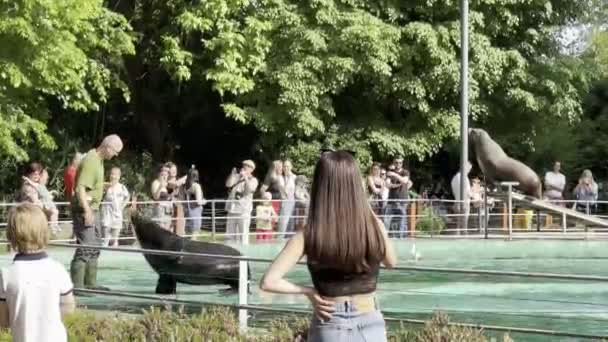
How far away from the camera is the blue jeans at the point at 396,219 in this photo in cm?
2458

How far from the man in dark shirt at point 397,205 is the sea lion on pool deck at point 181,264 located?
10413mm

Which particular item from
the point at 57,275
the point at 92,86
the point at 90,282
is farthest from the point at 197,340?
the point at 92,86

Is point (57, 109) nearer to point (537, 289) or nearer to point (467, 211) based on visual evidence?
point (467, 211)

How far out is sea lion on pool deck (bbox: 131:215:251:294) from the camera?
12.4 metres

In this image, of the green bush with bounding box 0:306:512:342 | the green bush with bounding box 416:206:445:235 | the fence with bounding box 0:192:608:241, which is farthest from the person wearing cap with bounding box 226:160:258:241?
the green bush with bounding box 0:306:512:342

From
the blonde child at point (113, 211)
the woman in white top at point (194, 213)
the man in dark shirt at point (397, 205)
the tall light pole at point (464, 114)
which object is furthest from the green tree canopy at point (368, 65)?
the blonde child at point (113, 211)

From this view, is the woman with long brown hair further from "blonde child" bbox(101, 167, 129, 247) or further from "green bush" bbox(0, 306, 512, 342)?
"blonde child" bbox(101, 167, 129, 247)

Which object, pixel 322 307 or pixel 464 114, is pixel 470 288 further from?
pixel 464 114

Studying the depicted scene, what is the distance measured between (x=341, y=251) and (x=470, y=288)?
757 cm

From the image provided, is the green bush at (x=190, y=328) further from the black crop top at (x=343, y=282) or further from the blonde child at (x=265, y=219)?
the blonde child at (x=265, y=219)

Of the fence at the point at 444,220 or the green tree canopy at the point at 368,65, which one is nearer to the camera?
the fence at the point at 444,220

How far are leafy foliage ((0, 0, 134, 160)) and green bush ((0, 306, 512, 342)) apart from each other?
1662 cm

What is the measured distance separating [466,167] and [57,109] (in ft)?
44.0

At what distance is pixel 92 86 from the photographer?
100ft
